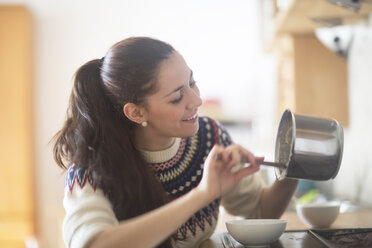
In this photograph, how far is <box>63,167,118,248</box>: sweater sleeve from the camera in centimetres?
89

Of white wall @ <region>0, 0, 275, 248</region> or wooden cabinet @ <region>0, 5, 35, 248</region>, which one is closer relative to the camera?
wooden cabinet @ <region>0, 5, 35, 248</region>

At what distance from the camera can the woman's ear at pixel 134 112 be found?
1.13 meters

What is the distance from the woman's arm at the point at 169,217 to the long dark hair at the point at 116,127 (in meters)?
0.15

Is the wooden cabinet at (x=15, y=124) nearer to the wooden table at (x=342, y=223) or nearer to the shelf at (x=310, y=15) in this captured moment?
the shelf at (x=310, y=15)

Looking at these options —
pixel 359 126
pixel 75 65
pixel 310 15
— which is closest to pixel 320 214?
pixel 359 126

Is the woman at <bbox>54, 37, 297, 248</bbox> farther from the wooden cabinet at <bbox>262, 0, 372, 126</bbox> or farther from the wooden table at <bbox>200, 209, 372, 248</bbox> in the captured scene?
the wooden cabinet at <bbox>262, 0, 372, 126</bbox>

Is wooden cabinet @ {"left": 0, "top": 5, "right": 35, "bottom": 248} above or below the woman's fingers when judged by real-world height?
below

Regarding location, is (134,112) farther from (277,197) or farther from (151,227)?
(277,197)

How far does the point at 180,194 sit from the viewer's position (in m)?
1.21

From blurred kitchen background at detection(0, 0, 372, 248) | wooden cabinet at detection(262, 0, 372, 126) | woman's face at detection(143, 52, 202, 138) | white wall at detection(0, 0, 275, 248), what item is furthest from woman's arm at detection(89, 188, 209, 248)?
white wall at detection(0, 0, 275, 248)

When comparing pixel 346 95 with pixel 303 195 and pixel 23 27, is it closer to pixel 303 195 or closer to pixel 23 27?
pixel 303 195

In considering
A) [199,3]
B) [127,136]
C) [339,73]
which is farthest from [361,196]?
[199,3]

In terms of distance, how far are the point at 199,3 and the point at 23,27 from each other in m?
1.32

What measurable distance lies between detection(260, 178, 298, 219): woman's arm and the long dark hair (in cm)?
32
